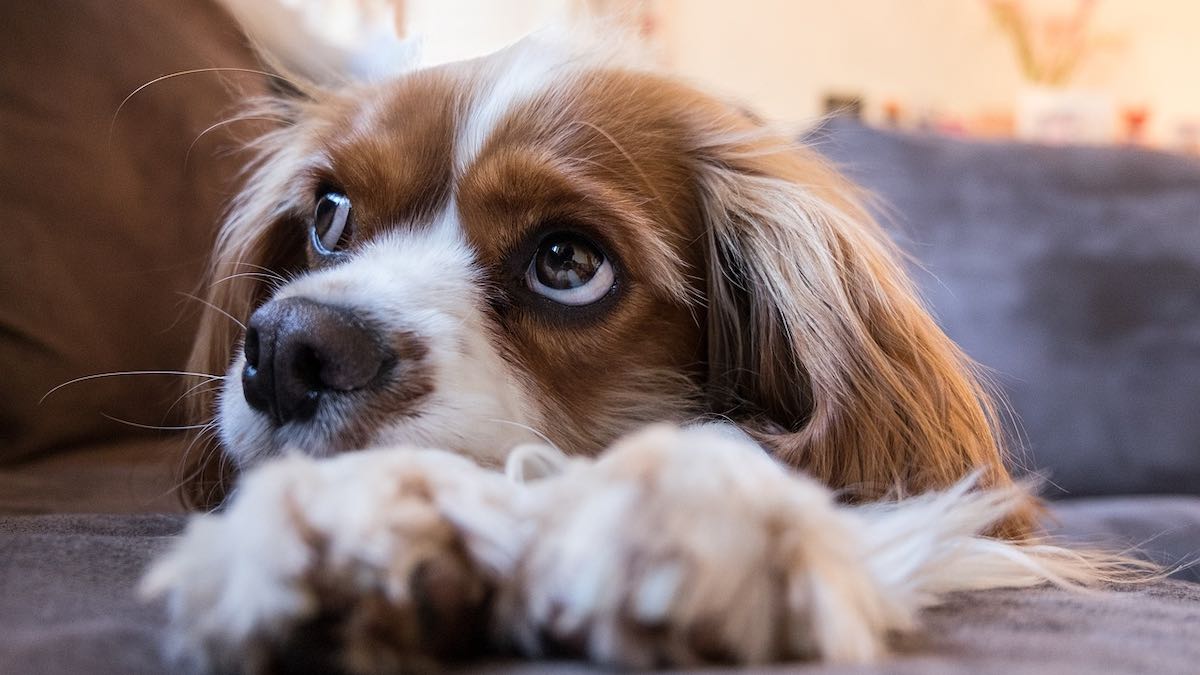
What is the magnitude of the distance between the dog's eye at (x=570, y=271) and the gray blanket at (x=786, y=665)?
0.55 m

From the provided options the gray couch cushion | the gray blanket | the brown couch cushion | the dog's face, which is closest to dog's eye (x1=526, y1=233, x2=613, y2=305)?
the dog's face

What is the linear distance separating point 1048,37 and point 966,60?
39 centimetres

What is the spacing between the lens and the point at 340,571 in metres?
0.60

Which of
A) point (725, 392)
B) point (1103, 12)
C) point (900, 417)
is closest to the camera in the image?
point (900, 417)

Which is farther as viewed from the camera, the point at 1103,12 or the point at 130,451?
the point at 1103,12

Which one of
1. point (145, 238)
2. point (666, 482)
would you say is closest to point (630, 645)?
point (666, 482)

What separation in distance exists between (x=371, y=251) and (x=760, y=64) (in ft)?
11.9

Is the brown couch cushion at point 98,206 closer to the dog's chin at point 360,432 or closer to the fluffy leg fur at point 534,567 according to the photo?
the dog's chin at point 360,432

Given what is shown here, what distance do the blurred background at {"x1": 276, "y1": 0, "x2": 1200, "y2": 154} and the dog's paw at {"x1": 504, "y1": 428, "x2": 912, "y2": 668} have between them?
12.1 feet

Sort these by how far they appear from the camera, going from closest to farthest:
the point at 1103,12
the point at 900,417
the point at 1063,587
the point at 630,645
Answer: the point at 630,645 < the point at 1063,587 < the point at 900,417 < the point at 1103,12

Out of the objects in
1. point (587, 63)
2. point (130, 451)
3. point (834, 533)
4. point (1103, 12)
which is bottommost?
point (130, 451)

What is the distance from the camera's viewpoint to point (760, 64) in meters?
4.58

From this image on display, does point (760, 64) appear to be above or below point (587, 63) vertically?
above

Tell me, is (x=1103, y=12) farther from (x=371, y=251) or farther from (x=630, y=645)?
(x=630, y=645)
